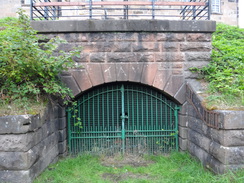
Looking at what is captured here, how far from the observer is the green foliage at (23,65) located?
10.8ft

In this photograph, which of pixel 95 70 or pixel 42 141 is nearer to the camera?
pixel 42 141

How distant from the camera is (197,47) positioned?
15.2 feet

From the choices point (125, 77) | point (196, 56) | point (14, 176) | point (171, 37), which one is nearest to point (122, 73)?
point (125, 77)

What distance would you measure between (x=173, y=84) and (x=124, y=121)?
140cm

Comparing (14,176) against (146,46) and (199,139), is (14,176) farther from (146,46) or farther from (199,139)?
(146,46)

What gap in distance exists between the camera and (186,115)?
4.55 meters

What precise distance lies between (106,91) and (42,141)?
1780mm

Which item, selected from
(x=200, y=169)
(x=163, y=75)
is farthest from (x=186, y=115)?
(x=200, y=169)

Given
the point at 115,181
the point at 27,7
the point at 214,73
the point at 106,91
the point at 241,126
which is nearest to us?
the point at 241,126

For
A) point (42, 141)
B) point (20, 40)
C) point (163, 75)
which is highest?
point (20, 40)

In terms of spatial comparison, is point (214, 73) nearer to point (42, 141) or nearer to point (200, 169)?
point (200, 169)

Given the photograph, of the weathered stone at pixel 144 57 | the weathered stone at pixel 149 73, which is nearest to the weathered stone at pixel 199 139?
the weathered stone at pixel 149 73

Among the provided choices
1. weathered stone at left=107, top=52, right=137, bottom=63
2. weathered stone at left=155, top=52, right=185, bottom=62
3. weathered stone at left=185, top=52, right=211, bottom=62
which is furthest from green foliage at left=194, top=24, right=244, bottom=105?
weathered stone at left=107, top=52, right=137, bottom=63

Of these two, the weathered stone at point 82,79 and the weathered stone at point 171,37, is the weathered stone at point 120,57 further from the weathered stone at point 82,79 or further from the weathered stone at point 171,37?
the weathered stone at point 171,37
